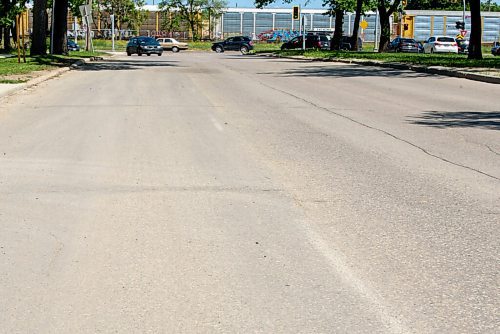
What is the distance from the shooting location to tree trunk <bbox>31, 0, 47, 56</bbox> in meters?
37.7

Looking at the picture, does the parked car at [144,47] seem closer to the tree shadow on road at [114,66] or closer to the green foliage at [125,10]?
the tree shadow on road at [114,66]

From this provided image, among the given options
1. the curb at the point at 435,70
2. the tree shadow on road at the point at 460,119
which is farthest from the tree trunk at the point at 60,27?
the tree shadow on road at the point at 460,119

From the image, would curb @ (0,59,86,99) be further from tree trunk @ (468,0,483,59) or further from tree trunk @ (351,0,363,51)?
tree trunk @ (351,0,363,51)

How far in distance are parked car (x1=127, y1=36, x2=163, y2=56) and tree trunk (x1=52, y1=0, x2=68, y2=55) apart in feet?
67.6

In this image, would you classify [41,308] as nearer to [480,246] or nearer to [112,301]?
[112,301]

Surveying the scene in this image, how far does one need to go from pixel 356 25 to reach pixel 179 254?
179 feet

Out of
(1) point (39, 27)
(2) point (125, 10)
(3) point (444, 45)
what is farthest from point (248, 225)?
(2) point (125, 10)

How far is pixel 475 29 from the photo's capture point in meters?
37.2

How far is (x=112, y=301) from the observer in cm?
516

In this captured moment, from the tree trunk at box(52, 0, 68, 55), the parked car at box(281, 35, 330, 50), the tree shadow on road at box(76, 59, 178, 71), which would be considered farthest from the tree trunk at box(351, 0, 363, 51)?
the tree trunk at box(52, 0, 68, 55)

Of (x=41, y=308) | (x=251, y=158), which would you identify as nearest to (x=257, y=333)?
(x=41, y=308)

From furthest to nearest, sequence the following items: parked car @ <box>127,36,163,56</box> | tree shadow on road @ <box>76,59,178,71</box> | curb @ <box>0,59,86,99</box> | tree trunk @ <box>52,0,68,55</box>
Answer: parked car @ <box>127,36,163,56</box>
tree trunk @ <box>52,0,68,55</box>
tree shadow on road @ <box>76,59,178,71</box>
curb @ <box>0,59,86,99</box>

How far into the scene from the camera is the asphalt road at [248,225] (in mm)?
4992

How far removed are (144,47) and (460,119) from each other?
53953 millimetres
